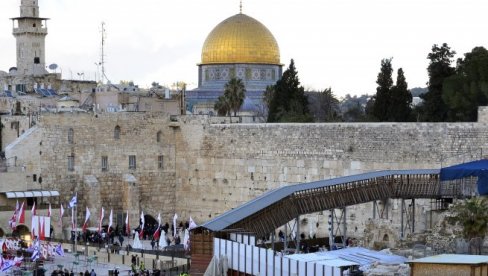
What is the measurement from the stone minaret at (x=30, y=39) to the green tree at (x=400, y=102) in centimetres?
1854

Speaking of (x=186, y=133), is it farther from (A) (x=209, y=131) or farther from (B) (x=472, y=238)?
(B) (x=472, y=238)

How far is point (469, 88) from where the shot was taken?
41188 millimetres

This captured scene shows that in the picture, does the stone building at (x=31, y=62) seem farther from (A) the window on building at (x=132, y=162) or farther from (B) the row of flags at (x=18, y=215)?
(B) the row of flags at (x=18, y=215)

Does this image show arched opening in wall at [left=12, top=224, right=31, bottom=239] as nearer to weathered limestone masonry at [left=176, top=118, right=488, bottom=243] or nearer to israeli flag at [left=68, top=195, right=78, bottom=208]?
israeli flag at [left=68, top=195, right=78, bottom=208]

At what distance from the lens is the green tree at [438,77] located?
146 ft

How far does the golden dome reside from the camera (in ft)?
221

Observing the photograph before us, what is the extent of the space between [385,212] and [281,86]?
16074 mm

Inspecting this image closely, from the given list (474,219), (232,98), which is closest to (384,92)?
(232,98)

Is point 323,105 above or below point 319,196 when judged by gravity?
above

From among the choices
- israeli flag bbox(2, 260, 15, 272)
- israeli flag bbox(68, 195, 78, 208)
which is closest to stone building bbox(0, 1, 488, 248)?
israeli flag bbox(68, 195, 78, 208)

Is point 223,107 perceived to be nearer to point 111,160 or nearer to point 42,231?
point 111,160

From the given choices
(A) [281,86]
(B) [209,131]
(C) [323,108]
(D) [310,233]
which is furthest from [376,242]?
(C) [323,108]

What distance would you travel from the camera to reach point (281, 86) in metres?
50.2

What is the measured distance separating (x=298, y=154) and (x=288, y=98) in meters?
9.93
